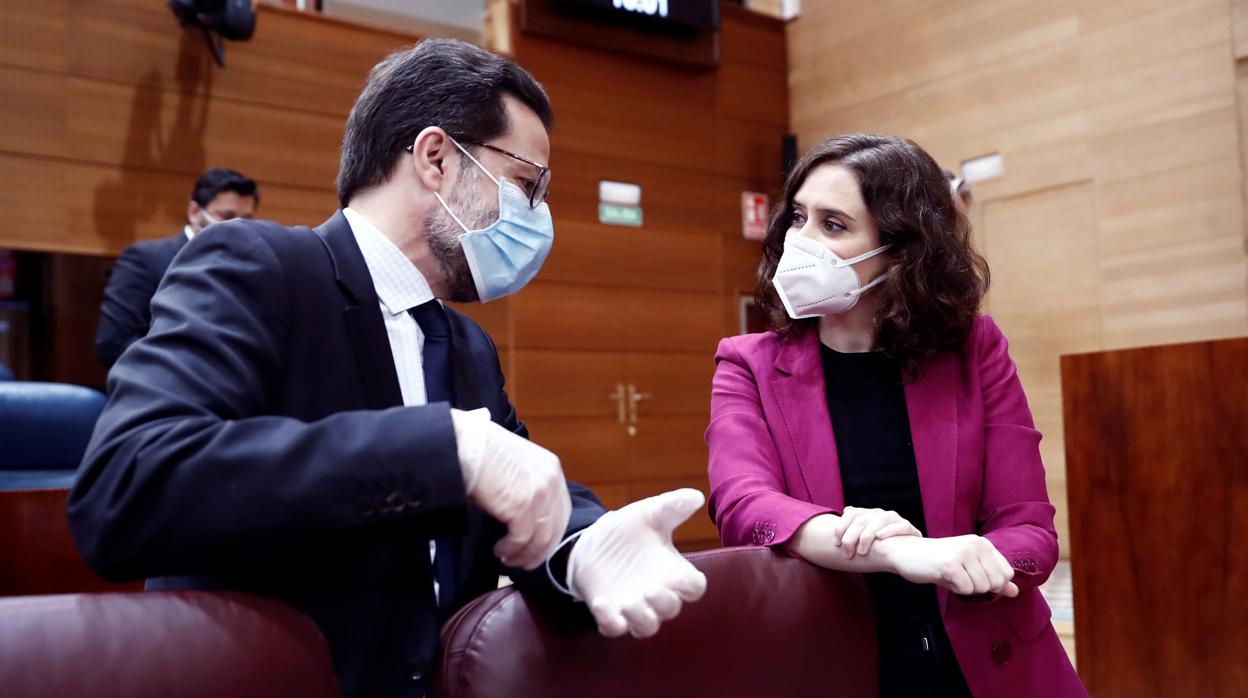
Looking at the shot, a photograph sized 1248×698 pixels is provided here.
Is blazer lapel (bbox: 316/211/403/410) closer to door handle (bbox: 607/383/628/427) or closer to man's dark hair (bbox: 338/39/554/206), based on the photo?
man's dark hair (bbox: 338/39/554/206)

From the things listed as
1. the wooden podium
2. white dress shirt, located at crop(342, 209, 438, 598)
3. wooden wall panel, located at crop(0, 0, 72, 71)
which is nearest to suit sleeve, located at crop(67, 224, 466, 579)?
white dress shirt, located at crop(342, 209, 438, 598)

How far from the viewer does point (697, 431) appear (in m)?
5.86

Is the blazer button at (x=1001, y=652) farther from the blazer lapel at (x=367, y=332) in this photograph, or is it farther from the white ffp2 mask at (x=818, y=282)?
the blazer lapel at (x=367, y=332)

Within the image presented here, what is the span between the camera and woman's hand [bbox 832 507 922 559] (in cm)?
128

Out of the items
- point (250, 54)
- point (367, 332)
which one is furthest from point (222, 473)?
point (250, 54)

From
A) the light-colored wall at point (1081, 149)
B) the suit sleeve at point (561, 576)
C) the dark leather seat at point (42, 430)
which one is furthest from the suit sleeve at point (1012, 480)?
the light-colored wall at point (1081, 149)

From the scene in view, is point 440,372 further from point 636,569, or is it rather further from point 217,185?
point 217,185

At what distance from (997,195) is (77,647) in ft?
16.8

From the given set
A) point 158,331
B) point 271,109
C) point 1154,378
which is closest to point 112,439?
point 158,331

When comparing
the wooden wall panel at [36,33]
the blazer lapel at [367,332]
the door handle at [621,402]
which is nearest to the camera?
the blazer lapel at [367,332]

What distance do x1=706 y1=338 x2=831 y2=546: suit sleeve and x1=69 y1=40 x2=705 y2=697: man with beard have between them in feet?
0.89

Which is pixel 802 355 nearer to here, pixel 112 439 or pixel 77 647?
pixel 112 439

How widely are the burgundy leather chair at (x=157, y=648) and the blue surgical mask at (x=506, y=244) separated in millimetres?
611

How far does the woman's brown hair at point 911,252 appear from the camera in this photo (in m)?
1.62
